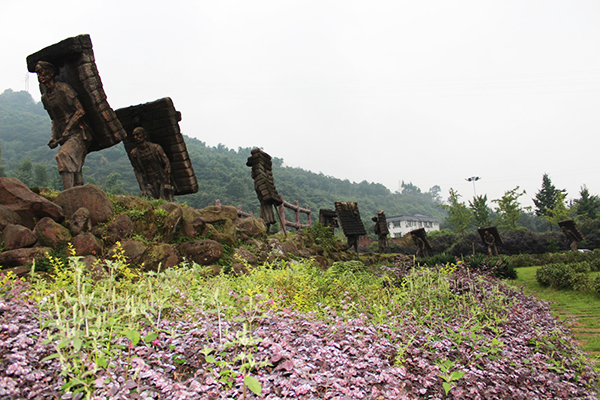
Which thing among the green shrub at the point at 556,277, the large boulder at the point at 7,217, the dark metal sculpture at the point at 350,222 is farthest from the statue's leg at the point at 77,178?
the dark metal sculpture at the point at 350,222

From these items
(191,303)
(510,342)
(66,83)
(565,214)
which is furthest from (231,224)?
(565,214)

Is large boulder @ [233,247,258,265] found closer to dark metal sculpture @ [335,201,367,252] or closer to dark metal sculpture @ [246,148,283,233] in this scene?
dark metal sculpture @ [246,148,283,233]

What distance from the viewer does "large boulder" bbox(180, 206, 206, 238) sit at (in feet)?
24.1

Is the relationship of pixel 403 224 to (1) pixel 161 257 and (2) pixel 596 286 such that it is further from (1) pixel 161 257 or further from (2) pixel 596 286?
(1) pixel 161 257

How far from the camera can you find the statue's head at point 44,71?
22.7ft

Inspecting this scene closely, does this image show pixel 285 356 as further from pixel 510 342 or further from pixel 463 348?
pixel 510 342

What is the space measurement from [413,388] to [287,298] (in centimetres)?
182

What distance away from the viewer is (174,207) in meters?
7.25

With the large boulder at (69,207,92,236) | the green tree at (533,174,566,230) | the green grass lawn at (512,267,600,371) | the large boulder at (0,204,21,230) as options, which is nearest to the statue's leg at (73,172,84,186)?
the large boulder at (69,207,92,236)

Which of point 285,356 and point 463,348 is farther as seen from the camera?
point 463,348

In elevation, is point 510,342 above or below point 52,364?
below

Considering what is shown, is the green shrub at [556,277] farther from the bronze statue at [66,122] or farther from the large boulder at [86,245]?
the bronze statue at [66,122]

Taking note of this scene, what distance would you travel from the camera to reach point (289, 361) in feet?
7.53

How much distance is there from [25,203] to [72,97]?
8.57ft
